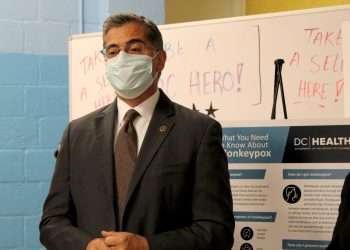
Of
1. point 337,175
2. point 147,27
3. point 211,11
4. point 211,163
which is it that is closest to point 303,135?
point 337,175

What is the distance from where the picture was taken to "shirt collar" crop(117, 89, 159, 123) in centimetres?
157

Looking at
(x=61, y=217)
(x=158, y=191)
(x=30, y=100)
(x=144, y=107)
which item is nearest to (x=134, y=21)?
(x=144, y=107)

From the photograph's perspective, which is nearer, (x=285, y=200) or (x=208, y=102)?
(x=285, y=200)

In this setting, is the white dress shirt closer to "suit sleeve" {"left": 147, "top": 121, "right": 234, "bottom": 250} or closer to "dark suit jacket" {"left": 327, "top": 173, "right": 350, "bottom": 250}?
"suit sleeve" {"left": 147, "top": 121, "right": 234, "bottom": 250}

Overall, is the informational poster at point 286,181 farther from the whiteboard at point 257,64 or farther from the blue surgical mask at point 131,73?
the blue surgical mask at point 131,73

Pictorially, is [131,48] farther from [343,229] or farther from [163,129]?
[343,229]

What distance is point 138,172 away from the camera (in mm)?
1453

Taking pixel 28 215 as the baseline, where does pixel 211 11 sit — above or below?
above

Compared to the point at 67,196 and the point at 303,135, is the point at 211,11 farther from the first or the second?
the point at 67,196

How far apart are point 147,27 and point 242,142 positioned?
624 mm

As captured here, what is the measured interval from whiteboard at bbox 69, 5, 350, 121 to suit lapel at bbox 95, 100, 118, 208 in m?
0.62

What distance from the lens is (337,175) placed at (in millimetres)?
1816

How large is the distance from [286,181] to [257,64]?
46 centimetres

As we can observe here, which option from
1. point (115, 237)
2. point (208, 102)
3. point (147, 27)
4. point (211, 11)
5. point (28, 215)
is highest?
point (211, 11)
